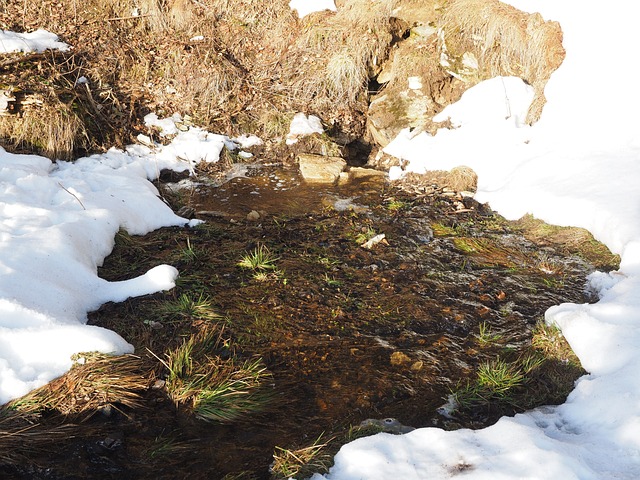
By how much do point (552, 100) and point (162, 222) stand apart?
221 inches

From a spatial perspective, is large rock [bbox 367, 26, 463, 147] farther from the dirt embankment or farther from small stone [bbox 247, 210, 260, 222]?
small stone [bbox 247, 210, 260, 222]

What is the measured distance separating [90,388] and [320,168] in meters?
5.10

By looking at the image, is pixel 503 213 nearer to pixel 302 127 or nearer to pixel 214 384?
pixel 302 127

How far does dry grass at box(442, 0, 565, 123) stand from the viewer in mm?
7410

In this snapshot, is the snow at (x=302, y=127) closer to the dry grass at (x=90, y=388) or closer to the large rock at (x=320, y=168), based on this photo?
the large rock at (x=320, y=168)

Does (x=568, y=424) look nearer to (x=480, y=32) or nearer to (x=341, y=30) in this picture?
(x=480, y=32)

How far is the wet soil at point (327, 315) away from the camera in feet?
10.2

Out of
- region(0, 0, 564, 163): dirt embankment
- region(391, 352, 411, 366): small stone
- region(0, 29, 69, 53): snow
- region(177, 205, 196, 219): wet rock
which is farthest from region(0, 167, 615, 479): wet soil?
region(0, 29, 69, 53): snow

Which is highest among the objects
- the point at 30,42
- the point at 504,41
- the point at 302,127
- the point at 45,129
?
the point at 504,41

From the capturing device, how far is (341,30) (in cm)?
898

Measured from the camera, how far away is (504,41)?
7.78m

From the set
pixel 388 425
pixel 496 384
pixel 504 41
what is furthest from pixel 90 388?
pixel 504 41

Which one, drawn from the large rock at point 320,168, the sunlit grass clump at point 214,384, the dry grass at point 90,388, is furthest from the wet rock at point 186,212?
the dry grass at point 90,388

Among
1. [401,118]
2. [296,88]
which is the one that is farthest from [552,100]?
[296,88]
